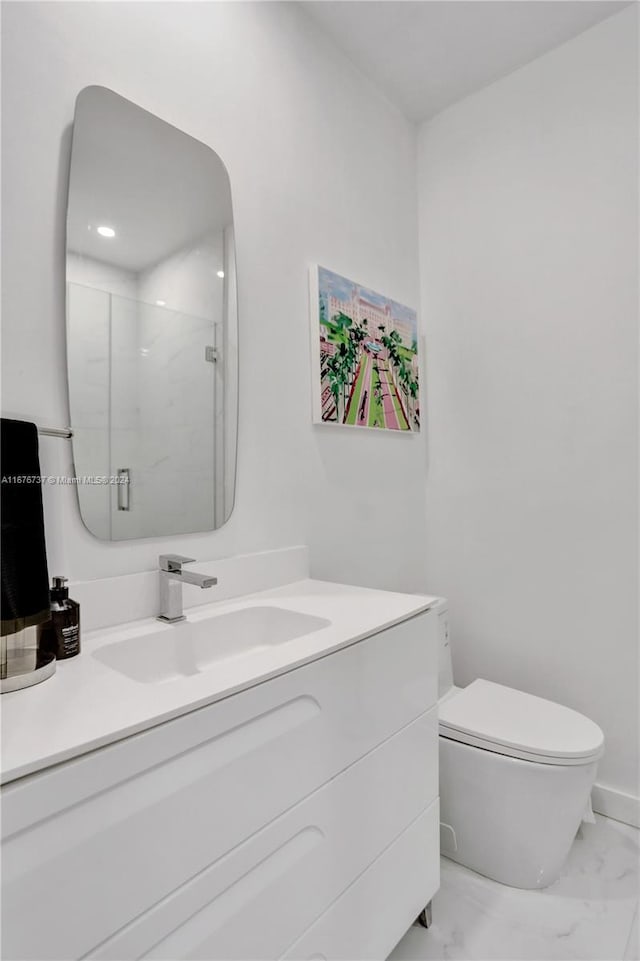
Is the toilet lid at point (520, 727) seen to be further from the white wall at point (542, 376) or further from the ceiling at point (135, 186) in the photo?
the ceiling at point (135, 186)

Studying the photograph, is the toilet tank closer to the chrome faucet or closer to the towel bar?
the chrome faucet

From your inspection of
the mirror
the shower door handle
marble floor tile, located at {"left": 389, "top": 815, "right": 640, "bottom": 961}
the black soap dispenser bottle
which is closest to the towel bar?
the mirror

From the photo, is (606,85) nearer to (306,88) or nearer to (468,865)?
(306,88)

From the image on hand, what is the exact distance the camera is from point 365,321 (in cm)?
186

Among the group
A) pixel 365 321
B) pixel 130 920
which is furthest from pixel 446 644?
pixel 130 920

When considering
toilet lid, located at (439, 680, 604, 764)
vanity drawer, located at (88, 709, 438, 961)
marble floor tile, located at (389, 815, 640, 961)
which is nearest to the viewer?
vanity drawer, located at (88, 709, 438, 961)

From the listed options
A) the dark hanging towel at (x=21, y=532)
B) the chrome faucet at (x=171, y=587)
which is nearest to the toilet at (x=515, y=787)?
the chrome faucet at (x=171, y=587)

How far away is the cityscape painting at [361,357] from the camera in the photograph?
1.67 meters

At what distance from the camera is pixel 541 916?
135 centimetres

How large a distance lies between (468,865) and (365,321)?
1739mm

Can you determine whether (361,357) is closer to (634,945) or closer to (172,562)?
(172,562)

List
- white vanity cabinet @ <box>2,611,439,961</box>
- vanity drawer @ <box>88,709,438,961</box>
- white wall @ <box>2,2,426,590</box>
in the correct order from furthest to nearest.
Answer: white wall @ <box>2,2,426,590</box>, vanity drawer @ <box>88,709,438,961</box>, white vanity cabinet @ <box>2,611,439,961</box>

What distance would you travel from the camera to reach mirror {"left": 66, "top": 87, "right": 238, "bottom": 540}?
3.60ft

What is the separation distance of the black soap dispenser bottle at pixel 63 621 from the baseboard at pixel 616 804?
1.77m
